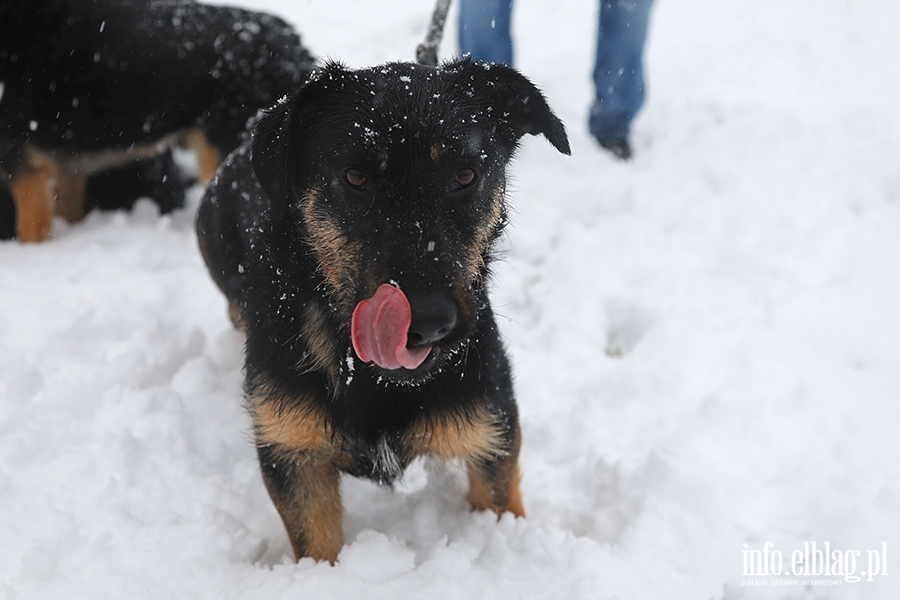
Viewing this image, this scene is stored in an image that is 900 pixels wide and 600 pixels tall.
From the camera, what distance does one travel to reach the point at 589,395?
3615 mm

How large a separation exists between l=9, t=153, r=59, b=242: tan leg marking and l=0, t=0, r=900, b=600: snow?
0.45 feet

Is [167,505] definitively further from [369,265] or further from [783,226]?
[783,226]

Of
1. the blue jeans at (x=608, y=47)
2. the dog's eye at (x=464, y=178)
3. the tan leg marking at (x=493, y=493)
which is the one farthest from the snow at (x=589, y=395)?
the dog's eye at (x=464, y=178)

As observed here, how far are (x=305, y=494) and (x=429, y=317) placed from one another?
3.60 feet

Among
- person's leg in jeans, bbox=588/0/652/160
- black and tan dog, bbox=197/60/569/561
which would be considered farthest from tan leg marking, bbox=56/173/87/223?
person's leg in jeans, bbox=588/0/652/160

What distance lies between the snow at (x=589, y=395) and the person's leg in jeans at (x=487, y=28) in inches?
32.0

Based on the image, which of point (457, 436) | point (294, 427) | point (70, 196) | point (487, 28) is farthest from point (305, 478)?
point (487, 28)

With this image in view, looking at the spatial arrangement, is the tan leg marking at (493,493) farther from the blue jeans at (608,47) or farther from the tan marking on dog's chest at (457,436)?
the blue jeans at (608,47)

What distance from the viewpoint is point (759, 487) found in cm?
313

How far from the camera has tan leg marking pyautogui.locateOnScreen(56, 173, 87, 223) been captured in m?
4.96

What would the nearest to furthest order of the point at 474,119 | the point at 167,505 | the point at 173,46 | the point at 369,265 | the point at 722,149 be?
the point at 369,265
the point at 474,119
the point at 167,505
the point at 173,46
the point at 722,149

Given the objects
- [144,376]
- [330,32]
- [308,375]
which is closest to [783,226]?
[308,375]

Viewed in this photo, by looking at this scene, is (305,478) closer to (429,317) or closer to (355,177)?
(429,317)

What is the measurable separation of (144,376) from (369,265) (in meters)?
2.14
